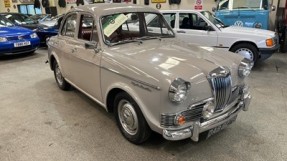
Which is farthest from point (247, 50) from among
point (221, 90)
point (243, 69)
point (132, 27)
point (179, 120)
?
point (179, 120)

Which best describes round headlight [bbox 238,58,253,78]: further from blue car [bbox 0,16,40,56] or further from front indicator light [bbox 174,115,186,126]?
blue car [bbox 0,16,40,56]

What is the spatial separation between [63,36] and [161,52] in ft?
6.37

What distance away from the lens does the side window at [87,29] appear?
3.06 meters

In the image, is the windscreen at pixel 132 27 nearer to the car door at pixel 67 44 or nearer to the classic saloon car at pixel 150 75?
the classic saloon car at pixel 150 75

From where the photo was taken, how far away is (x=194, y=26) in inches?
221

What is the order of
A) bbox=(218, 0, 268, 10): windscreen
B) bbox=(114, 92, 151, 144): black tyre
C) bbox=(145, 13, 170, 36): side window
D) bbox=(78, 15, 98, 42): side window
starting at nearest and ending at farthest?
bbox=(114, 92, 151, 144): black tyre < bbox=(78, 15, 98, 42): side window < bbox=(145, 13, 170, 36): side window < bbox=(218, 0, 268, 10): windscreen

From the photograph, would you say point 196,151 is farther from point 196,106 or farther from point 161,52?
point 161,52

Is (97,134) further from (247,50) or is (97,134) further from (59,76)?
(247,50)

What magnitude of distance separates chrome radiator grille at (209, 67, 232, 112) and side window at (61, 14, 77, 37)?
2228mm

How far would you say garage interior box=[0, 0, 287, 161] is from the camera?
2596 millimetres

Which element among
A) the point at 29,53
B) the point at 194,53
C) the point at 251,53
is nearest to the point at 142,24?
the point at 194,53

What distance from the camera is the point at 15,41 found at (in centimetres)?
673

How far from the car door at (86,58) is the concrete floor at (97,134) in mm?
460

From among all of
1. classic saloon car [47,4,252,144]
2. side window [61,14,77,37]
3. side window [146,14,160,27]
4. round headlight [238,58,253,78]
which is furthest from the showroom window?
round headlight [238,58,253,78]
